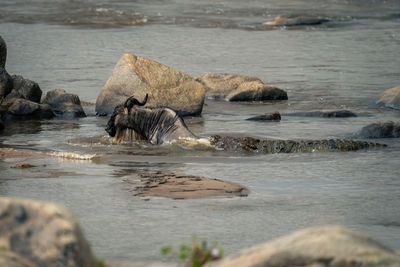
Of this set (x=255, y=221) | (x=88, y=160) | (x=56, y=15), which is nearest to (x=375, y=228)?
(x=255, y=221)

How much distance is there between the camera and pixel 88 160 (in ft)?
39.3

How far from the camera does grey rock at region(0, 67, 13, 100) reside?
16969 mm

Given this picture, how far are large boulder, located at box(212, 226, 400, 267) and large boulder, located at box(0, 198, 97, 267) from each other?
0.80m

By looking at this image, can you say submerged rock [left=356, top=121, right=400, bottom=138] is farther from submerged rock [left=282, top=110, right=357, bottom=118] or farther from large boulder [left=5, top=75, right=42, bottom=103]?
large boulder [left=5, top=75, right=42, bottom=103]

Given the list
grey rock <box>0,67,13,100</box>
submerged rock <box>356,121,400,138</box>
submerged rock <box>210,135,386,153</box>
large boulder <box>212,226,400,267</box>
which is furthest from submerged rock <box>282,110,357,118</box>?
large boulder <box>212,226,400,267</box>

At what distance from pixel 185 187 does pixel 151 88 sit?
24.9 ft

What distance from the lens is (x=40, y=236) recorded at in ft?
14.5

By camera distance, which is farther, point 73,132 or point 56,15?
point 56,15

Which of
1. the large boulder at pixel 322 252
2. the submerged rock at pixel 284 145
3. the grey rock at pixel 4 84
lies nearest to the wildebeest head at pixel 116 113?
the submerged rock at pixel 284 145

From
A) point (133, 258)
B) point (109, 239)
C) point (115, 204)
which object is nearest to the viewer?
point (133, 258)

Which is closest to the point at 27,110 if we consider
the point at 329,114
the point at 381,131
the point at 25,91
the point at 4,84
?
the point at 4,84

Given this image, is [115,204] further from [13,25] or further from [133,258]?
[13,25]

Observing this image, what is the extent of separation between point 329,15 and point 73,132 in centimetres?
2919

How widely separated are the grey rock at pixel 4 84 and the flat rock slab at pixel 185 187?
7.28 metres
